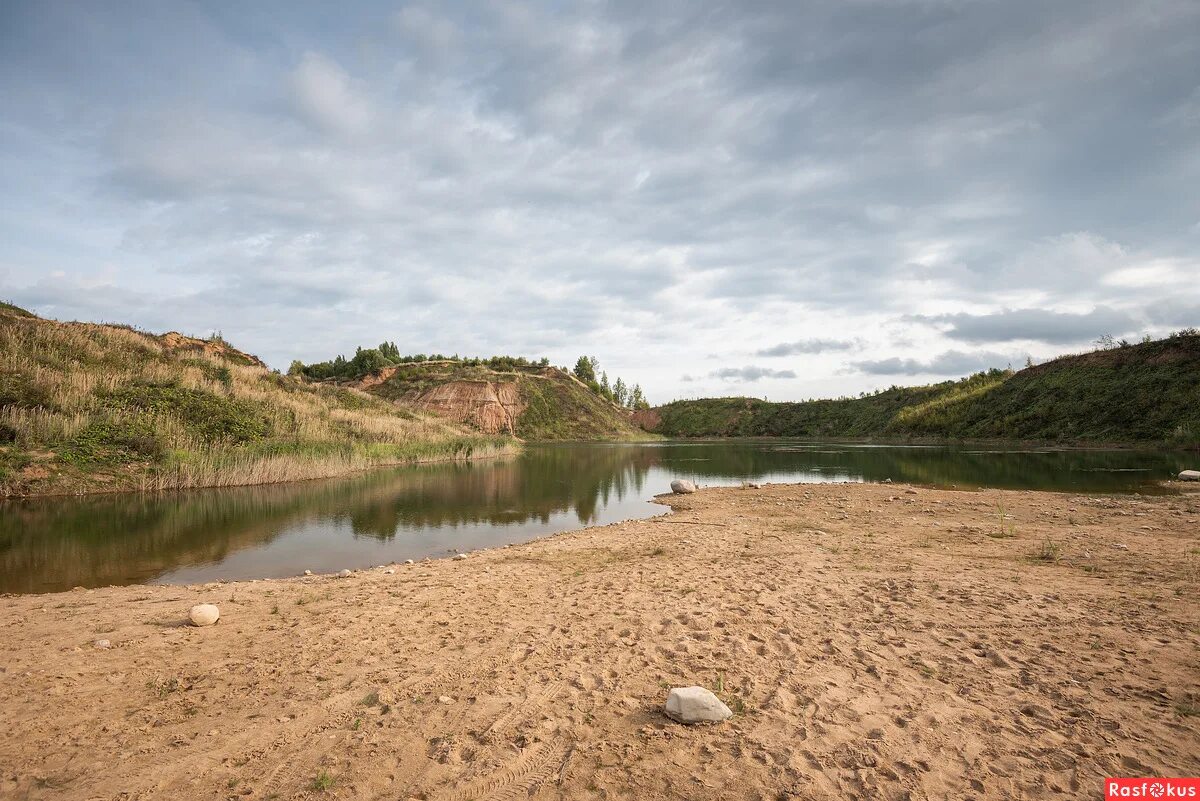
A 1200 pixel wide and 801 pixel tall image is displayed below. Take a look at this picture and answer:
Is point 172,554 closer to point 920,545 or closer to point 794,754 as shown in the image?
point 794,754

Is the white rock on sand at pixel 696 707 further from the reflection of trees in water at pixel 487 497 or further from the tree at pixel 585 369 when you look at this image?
the tree at pixel 585 369

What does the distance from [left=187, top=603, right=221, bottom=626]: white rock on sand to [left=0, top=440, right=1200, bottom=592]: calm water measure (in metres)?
3.37

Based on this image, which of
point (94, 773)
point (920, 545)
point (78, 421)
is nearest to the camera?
point (94, 773)

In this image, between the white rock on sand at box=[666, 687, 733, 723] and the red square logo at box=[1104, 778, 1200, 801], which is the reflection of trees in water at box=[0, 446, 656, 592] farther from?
the red square logo at box=[1104, 778, 1200, 801]

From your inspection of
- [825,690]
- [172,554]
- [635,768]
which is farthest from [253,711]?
[172,554]

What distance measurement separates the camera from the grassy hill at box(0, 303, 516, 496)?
17188 mm

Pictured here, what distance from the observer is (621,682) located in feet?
15.5

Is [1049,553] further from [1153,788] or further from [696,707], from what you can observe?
[696,707]

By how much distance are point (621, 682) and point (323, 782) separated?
2.32 m

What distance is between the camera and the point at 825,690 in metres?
4.45

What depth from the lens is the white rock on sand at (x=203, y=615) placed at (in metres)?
6.20

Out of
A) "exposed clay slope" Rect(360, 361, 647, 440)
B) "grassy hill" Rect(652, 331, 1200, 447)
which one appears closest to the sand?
Answer: "grassy hill" Rect(652, 331, 1200, 447)

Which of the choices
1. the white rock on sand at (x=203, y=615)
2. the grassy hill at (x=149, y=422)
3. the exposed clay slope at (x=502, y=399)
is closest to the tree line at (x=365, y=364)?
the exposed clay slope at (x=502, y=399)

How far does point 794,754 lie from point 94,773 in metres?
4.41
